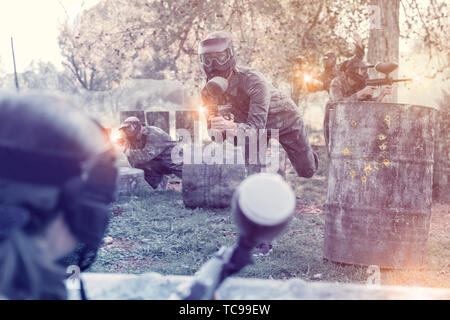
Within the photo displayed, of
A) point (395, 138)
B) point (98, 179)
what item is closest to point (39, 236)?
point (98, 179)

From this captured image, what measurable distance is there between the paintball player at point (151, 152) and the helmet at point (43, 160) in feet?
26.1

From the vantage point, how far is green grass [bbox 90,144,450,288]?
4.49m

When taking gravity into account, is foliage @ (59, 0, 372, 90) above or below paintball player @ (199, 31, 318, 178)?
above

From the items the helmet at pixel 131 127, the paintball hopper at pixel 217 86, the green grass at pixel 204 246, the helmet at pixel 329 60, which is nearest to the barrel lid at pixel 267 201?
the green grass at pixel 204 246

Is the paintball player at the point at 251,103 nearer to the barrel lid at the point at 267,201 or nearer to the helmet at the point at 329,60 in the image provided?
the barrel lid at the point at 267,201

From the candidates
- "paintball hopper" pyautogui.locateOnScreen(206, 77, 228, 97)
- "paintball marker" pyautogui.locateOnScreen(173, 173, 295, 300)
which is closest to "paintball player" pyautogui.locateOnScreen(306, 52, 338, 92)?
"paintball hopper" pyautogui.locateOnScreen(206, 77, 228, 97)

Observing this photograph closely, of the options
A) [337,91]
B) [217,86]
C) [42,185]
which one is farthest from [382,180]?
[337,91]

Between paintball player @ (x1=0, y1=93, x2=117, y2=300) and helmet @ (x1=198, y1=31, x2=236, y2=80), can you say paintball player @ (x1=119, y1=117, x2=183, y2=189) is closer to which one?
helmet @ (x1=198, y1=31, x2=236, y2=80)

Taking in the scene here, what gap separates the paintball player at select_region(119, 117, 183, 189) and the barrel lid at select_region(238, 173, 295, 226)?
8033 mm

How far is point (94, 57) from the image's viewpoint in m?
19.7

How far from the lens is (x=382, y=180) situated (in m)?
4.26

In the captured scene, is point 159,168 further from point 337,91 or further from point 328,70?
point 328,70

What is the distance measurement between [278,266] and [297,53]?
1154cm

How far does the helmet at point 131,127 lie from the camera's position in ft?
28.2
